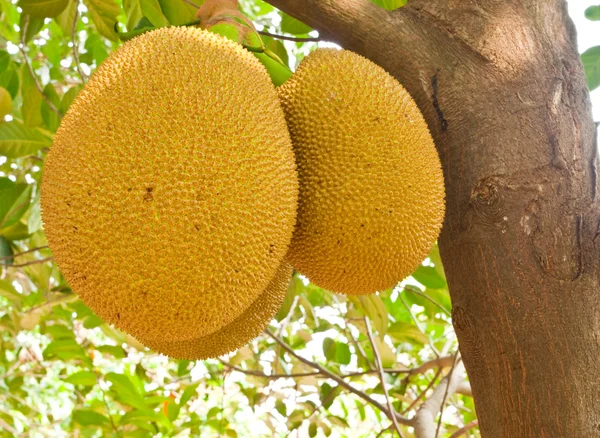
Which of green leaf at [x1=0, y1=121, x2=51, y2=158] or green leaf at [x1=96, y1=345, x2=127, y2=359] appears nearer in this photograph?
green leaf at [x1=0, y1=121, x2=51, y2=158]

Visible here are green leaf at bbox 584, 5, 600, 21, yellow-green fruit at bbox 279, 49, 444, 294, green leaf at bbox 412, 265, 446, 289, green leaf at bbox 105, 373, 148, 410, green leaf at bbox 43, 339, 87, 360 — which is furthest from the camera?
green leaf at bbox 43, 339, 87, 360

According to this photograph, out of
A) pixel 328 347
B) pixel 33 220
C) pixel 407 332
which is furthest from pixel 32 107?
pixel 407 332

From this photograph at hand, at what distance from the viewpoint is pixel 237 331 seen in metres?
0.99

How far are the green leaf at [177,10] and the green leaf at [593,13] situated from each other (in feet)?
3.06

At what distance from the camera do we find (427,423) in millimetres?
1502

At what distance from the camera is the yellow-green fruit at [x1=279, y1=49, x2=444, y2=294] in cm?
81

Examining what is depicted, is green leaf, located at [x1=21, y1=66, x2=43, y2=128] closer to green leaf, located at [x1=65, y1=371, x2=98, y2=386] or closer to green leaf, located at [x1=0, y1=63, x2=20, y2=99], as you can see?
green leaf, located at [x1=0, y1=63, x2=20, y2=99]

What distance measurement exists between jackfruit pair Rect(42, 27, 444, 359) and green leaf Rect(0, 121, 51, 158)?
3.01ft

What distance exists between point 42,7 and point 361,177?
104 centimetres

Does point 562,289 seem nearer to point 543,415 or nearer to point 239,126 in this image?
point 543,415

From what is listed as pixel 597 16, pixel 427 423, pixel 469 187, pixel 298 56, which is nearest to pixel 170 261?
pixel 469 187

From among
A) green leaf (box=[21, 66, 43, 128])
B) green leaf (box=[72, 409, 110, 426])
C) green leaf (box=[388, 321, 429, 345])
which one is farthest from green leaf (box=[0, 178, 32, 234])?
green leaf (box=[388, 321, 429, 345])

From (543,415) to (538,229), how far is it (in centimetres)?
24

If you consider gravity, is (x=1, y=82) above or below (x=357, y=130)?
below
